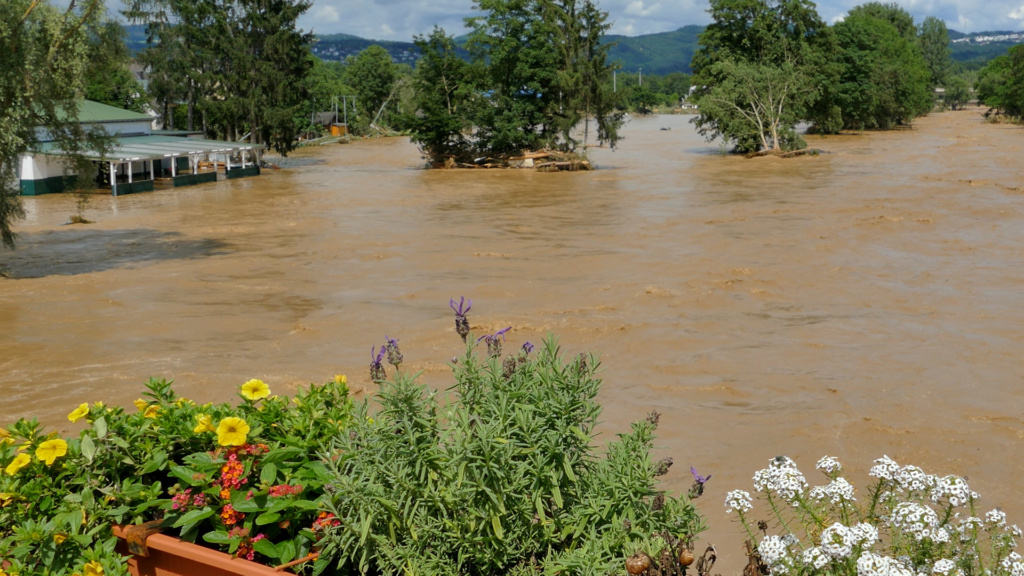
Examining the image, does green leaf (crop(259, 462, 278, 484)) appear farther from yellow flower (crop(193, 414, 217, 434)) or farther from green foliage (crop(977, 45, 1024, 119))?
green foliage (crop(977, 45, 1024, 119))

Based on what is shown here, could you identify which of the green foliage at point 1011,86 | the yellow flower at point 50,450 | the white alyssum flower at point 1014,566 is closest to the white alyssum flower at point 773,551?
the white alyssum flower at point 1014,566

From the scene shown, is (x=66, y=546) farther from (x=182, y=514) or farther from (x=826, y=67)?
(x=826, y=67)

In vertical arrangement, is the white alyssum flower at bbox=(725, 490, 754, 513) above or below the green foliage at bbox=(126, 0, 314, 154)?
below

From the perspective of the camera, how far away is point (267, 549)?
11.9 ft

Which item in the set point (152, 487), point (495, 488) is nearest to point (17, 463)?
point (152, 487)

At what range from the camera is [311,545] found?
146 inches

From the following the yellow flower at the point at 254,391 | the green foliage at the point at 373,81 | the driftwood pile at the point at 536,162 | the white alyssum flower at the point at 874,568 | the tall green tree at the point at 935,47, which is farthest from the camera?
the tall green tree at the point at 935,47

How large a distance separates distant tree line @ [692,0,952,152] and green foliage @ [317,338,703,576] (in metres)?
49.3

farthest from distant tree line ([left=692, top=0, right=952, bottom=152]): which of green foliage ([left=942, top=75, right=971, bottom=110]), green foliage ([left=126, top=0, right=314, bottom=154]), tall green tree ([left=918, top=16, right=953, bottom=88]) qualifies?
green foliage ([left=942, top=75, right=971, bottom=110])

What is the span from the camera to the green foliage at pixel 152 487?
364 cm

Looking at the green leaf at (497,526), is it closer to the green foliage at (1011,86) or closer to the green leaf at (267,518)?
the green leaf at (267,518)

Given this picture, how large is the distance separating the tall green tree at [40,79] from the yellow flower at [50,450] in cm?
1497

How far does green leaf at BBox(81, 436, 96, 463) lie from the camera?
378cm

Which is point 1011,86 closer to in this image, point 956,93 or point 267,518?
point 956,93
